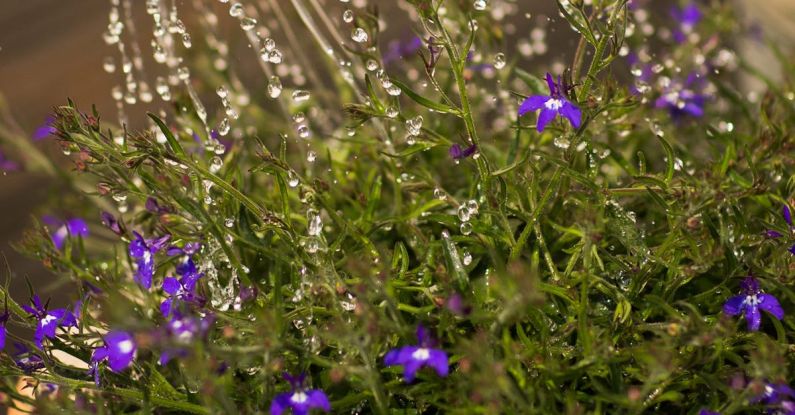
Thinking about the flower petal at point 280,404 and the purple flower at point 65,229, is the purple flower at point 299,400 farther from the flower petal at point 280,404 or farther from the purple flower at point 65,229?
the purple flower at point 65,229

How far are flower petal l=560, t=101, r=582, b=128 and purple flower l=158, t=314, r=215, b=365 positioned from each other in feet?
1.24

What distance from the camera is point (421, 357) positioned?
0.70 meters

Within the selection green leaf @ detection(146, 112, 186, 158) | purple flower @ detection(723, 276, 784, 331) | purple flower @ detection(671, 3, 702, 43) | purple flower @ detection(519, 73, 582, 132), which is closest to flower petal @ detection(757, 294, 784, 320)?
purple flower @ detection(723, 276, 784, 331)

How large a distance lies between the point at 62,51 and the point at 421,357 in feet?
7.04

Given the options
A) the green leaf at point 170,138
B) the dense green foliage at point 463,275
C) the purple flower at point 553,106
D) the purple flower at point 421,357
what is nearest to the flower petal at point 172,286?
the dense green foliage at point 463,275

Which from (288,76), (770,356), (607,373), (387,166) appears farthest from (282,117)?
(770,356)

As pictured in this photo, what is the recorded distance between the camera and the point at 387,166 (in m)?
1.12

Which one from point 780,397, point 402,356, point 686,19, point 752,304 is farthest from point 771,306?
point 686,19

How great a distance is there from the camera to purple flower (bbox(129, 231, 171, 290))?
34.8 inches

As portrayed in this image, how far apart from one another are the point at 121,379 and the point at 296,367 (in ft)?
Answer: 0.61

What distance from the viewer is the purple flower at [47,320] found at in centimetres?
83

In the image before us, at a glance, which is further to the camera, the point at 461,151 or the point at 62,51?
the point at 62,51

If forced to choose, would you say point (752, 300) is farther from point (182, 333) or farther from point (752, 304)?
point (182, 333)

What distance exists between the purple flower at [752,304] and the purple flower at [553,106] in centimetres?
24
